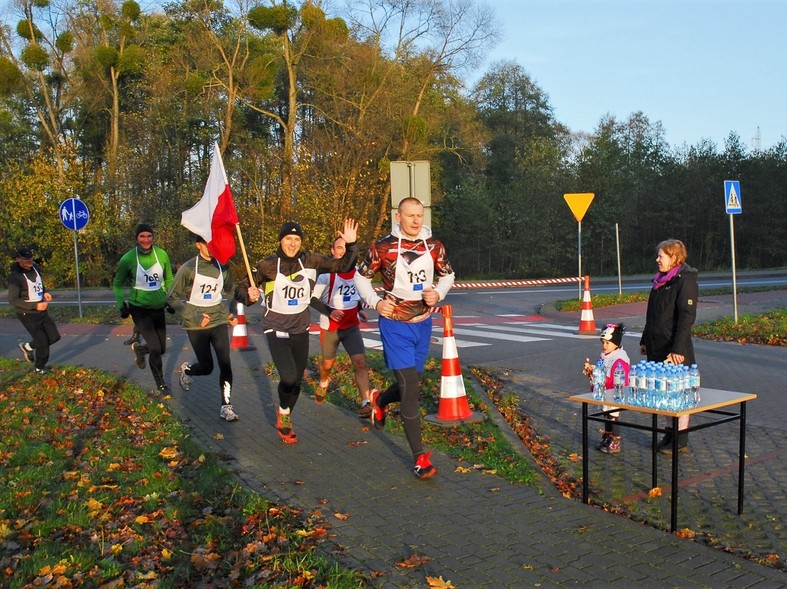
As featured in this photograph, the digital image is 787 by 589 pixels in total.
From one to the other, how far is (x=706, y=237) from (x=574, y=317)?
2525cm

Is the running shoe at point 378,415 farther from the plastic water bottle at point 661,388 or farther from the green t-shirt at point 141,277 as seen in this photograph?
the green t-shirt at point 141,277

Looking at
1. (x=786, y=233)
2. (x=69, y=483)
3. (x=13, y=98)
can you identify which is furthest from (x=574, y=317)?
(x=13, y=98)

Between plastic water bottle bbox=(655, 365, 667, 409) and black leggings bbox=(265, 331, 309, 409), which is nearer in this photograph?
plastic water bottle bbox=(655, 365, 667, 409)

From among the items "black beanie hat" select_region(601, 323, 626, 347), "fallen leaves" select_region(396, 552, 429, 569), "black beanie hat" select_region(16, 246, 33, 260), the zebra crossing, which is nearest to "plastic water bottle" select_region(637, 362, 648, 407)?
"black beanie hat" select_region(601, 323, 626, 347)

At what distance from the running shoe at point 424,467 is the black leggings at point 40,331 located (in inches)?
303

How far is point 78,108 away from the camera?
145 ft

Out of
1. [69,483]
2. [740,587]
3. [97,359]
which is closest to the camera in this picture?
[740,587]

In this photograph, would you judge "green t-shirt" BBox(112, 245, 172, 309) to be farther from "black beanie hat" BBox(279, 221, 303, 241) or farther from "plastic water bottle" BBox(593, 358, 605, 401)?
"plastic water bottle" BBox(593, 358, 605, 401)

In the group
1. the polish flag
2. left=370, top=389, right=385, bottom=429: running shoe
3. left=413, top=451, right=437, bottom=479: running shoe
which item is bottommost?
left=413, top=451, right=437, bottom=479: running shoe

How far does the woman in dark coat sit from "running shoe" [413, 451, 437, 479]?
76.9 inches

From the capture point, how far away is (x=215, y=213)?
7.98 m

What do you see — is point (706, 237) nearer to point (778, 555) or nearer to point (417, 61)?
point (417, 61)

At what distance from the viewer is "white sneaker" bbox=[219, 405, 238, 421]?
8414mm

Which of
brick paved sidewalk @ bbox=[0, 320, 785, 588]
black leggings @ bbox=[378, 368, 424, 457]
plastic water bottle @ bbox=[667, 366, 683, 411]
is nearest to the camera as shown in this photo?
brick paved sidewalk @ bbox=[0, 320, 785, 588]
